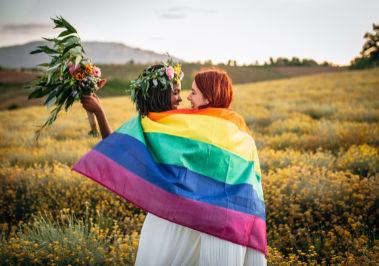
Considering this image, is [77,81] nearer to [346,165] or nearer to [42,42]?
[42,42]

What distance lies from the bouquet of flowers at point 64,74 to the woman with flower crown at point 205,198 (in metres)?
0.61

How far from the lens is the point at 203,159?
7.02 feet

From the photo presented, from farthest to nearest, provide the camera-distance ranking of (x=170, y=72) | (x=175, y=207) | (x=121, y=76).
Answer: (x=121, y=76) → (x=170, y=72) → (x=175, y=207)

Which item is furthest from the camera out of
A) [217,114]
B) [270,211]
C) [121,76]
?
[121,76]

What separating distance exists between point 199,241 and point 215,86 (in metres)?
1.31

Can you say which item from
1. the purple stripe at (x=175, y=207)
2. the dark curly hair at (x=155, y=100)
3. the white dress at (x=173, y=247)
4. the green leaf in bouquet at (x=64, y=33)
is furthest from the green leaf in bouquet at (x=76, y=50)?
the white dress at (x=173, y=247)

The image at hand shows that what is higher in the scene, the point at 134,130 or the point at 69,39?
the point at 69,39

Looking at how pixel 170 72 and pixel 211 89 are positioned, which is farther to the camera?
pixel 170 72

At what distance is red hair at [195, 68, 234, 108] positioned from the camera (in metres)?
2.32

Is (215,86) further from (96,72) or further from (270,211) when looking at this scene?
(270,211)

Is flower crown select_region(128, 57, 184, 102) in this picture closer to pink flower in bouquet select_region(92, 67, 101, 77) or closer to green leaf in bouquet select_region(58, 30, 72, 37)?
pink flower in bouquet select_region(92, 67, 101, 77)

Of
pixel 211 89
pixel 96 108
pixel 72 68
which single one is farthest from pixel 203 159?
pixel 72 68

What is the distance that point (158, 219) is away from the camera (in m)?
2.29

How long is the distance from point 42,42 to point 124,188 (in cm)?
159
